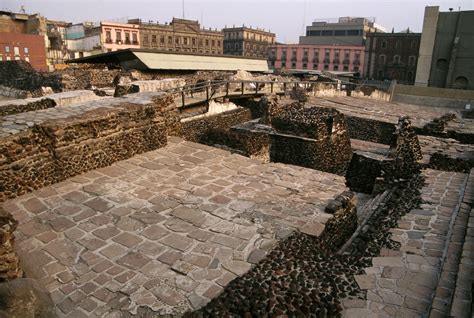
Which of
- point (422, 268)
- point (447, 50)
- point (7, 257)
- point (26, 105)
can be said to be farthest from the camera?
point (447, 50)

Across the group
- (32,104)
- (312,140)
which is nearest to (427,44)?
(312,140)

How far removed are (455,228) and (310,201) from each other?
6.87ft

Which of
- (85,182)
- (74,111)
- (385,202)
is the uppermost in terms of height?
(74,111)

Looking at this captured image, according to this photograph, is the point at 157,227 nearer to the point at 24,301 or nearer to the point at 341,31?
the point at 24,301

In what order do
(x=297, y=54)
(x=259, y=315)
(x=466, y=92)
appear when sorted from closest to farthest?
(x=259, y=315)
(x=466, y=92)
(x=297, y=54)

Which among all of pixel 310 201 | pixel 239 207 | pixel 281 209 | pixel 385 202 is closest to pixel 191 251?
pixel 239 207

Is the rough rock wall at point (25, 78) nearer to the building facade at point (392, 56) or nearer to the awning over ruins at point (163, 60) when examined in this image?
the awning over ruins at point (163, 60)

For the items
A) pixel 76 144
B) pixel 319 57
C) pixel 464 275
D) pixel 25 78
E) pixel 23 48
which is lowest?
pixel 464 275

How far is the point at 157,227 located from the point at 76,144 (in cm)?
247

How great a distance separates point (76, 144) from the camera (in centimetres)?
605

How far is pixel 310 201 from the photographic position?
18.8ft

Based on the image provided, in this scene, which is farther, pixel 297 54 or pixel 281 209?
pixel 297 54

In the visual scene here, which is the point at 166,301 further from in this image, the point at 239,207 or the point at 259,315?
the point at 239,207

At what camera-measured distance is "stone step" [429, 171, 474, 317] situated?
3.32 meters
